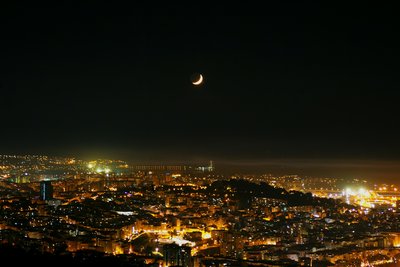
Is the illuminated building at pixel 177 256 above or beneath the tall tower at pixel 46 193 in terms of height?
beneath

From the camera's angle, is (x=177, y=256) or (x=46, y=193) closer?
(x=177, y=256)

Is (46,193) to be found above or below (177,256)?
above

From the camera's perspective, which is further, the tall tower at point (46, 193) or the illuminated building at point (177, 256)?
the tall tower at point (46, 193)

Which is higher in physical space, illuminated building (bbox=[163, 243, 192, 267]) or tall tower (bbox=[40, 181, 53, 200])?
tall tower (bbox=[40, 181, 53, 200])

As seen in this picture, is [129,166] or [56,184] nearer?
[56,184]

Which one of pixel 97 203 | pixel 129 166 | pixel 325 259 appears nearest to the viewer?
pixel 325 259

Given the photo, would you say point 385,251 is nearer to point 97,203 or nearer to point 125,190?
point 97,203

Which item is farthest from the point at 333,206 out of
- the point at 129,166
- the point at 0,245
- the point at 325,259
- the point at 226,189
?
the point at 129,166

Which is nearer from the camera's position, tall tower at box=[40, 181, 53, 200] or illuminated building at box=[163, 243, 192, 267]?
illuminated building at box=[163, 243, 192, 267]

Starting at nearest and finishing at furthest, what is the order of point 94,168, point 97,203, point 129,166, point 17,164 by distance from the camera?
point 97,203, point 17,164, point 94,168, point 129,166

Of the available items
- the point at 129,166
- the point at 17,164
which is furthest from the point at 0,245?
the point at 129,166

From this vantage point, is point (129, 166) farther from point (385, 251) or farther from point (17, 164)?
point (385, 251)
